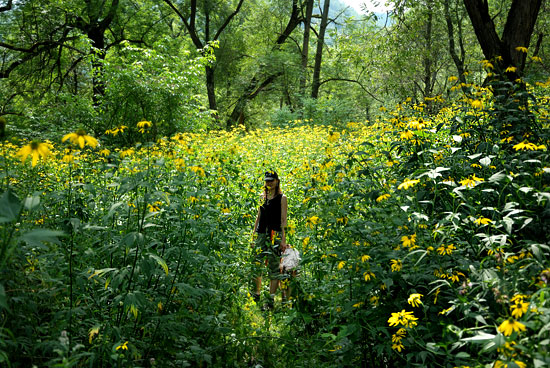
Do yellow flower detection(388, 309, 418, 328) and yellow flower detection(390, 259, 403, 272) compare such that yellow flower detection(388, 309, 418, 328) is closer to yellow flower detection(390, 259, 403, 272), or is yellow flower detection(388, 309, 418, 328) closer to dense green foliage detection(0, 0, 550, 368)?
dense green foliage detection(0, 0, 550, 368)

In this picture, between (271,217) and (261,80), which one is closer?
(271,217)

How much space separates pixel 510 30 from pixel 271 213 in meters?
Result: 3.48

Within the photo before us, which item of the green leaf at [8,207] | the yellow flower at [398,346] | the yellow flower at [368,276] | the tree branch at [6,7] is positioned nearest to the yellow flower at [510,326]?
the yellow flower at [398,346]

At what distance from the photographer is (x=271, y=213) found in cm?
428

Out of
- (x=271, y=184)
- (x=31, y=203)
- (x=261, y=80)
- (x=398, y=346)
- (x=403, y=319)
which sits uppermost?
(x=261, y=80)

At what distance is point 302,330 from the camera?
3.22m

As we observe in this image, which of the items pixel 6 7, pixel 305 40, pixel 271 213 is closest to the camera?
pixel 271 213

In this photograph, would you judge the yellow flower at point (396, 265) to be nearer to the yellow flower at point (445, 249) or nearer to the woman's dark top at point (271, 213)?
the yellow flower at point (445, 249)

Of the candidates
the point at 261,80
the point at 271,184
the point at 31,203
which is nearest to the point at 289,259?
the point at 271,184

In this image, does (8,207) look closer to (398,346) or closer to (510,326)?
(510,326)

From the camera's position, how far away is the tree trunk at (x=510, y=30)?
480 cm

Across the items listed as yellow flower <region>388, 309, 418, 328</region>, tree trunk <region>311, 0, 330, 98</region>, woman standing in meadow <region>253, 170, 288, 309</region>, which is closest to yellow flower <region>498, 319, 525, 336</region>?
yellow flower <region>388, 309, 418, 328</region>

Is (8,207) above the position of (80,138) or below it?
below

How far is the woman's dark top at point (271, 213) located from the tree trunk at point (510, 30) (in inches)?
114
